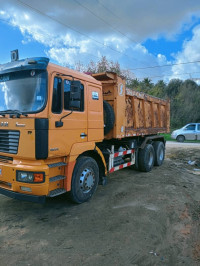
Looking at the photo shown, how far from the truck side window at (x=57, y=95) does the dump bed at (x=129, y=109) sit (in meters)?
1.75

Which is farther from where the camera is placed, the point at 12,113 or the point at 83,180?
the point at 83,180

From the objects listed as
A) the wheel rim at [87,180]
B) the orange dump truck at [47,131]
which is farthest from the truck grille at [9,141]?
the wheel rim at [87,180]

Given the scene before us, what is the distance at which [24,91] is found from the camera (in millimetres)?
3664

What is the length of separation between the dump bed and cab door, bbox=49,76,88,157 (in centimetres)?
142

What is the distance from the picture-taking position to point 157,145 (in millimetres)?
8414

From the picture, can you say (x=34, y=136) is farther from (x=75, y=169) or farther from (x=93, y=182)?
(x=93, y=182)

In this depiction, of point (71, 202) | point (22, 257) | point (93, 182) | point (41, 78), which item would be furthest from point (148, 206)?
point (41, 78)

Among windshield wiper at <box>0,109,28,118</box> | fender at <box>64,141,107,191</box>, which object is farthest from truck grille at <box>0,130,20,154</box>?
fender at <box>64,141,107,191</box>

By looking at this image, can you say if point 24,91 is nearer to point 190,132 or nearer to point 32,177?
point 32,177

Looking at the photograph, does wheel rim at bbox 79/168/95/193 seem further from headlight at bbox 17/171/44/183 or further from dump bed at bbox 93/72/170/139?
dump bed at bbox 93/72/170/139

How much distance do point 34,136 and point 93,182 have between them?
188 cm

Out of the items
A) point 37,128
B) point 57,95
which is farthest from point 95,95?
point 37,128

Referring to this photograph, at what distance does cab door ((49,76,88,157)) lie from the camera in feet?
11.9

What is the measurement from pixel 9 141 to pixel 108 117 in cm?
244
